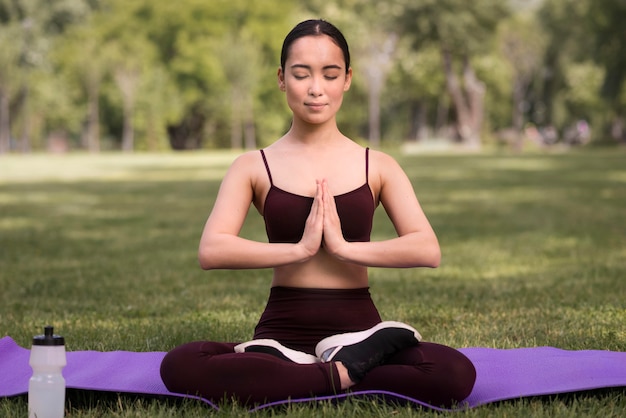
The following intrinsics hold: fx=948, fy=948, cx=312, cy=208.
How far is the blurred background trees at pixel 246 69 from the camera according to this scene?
57.2 meters

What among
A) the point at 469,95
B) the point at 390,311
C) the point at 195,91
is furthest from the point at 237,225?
the point at 195,91

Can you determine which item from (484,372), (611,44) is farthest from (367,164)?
(611,44)

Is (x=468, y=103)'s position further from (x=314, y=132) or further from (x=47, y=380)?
(x=47, y=380)

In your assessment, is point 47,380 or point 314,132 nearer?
point 47,380

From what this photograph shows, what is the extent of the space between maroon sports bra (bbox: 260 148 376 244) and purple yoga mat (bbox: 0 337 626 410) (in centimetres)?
66

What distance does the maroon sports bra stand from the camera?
12.5 ft

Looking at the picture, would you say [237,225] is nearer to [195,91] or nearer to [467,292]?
[467,292]

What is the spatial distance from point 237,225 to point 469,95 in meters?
56.3

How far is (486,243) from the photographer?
10781mm

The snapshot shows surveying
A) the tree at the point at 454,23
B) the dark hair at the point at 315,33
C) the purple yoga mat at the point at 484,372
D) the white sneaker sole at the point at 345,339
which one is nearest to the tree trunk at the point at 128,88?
the tree at the point at 454,23

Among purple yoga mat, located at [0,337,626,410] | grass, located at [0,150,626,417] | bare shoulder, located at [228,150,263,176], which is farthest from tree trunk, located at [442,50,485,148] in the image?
bare shoulder, located at [228,150,263,176]

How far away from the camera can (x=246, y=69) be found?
60.5m

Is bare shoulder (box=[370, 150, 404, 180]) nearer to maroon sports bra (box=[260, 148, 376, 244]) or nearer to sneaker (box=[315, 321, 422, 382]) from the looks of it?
maroon sports bra (box=[260, 148, 376, 244])

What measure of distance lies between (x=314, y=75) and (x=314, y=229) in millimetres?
653
